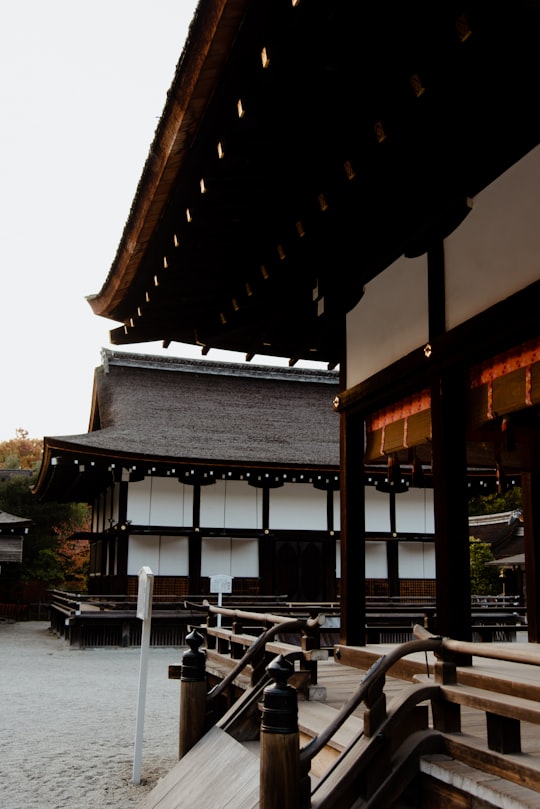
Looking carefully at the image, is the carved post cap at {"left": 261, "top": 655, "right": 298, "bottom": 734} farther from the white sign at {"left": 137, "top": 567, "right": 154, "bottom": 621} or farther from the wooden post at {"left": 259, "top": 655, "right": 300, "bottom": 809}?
the white sign at {"left": 137, "top": 567, "right": 154, "bottom": 621}

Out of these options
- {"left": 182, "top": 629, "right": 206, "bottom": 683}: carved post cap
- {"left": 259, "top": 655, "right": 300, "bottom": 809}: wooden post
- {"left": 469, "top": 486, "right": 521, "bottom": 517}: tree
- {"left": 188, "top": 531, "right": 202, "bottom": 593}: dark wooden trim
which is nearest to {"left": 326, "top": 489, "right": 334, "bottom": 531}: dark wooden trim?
{"left": 188, "top": 531, "right": 202, "bottom": 593}: dark wooden trim

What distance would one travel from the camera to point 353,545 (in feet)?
20.5

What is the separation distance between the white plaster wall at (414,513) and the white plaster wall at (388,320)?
13.6m

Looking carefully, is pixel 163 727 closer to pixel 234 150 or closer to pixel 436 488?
pixel 436 488

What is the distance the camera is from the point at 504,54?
11.3 feet

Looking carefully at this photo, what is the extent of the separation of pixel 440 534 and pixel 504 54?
8.83ft

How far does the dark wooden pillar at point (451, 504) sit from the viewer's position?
460 cm

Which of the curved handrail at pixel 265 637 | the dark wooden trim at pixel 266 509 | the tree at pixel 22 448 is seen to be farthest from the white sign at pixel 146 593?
the tree at pixel 22 448

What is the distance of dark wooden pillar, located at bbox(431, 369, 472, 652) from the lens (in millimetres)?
4598

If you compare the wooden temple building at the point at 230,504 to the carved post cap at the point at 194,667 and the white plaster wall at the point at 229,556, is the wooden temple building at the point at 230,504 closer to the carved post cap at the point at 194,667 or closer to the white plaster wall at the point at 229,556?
the white plaster wall at the point at 229,556

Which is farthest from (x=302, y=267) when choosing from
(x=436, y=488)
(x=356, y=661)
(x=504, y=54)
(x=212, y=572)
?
(x=212, y=572)

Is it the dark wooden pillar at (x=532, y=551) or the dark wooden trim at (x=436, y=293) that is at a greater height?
the dark wooden trim at (x=436, y=293)

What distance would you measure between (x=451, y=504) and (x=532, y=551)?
2681 millimetres

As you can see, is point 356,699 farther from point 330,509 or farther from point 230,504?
point 330,509
